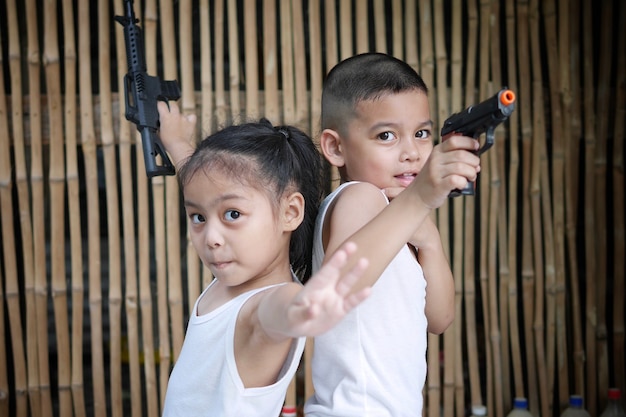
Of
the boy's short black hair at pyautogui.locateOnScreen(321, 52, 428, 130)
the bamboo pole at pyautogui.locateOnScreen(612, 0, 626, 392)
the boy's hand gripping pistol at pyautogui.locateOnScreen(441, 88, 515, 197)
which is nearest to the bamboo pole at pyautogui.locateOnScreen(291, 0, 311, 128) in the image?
the bamboo pole at pyautogui.locateOnScreen(612, 0, 626, 392)

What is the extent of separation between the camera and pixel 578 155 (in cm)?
320

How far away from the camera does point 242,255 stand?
137 centimetres

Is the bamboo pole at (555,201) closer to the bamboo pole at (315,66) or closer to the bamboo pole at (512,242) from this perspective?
the bamboo pole at (512,242)

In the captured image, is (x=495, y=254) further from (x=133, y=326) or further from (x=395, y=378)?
(x=395, y=378)

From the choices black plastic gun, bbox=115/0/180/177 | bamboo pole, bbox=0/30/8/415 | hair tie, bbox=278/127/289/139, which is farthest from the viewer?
bamboo pole, bbox=0/30/8/415

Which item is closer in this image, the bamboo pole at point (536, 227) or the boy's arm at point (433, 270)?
the boy's arm at point (433, 270)

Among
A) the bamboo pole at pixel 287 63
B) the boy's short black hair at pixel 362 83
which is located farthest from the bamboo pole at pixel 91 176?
the boy's short black hair at pixel 362 83

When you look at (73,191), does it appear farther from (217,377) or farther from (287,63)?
(217,377)

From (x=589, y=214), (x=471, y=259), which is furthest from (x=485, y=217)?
(x=589, y=214)

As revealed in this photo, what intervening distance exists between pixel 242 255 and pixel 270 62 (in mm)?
1859

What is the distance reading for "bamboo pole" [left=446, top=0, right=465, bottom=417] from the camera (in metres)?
3.15

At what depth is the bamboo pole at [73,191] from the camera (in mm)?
3084

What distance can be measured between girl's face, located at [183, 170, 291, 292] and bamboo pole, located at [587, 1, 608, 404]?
2147 mm

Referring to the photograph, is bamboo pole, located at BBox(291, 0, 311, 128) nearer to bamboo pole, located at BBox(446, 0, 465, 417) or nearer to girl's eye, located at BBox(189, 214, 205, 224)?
bamboo pole, located at BBox(446, 0, 465, 417)
